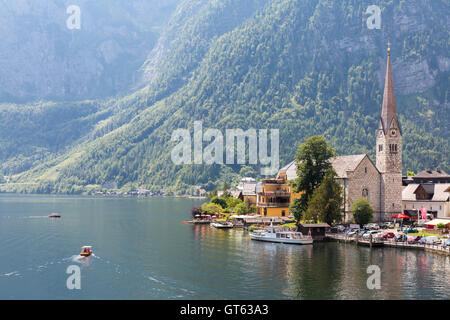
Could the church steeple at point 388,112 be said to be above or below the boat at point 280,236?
above

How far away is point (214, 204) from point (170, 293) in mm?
99962

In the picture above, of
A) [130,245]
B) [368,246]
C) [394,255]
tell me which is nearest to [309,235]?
[368,246]

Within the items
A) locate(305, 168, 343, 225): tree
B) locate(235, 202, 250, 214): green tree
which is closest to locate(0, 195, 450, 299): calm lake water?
locate(305, 168, 343, 225): tree

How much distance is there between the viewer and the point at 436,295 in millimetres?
56594

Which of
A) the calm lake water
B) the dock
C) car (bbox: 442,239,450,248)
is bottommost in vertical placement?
the calm lake water

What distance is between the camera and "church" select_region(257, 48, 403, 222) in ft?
378

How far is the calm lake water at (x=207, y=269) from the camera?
194 ft


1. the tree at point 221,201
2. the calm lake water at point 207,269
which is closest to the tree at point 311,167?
the calm lake water at point 207,269

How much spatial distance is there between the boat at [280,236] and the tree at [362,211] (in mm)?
16435

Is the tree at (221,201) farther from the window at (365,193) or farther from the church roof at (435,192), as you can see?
the church roof at (435,192)

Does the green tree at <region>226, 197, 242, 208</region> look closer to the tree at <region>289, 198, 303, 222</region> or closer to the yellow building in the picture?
the yellow building

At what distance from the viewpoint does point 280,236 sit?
101 meters

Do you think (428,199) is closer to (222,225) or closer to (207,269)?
(222,225)

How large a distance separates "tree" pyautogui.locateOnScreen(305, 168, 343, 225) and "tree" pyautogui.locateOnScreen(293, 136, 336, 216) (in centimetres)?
646
